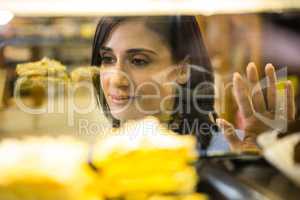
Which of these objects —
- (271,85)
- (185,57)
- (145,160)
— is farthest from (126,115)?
(271,85)

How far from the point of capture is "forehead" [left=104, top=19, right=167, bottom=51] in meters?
1.44

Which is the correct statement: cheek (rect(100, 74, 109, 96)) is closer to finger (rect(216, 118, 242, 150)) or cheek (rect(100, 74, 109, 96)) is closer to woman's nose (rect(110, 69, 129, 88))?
woman's nose (rect(110, 69, 129, 88))

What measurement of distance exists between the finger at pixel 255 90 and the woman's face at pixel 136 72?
0.27 meters

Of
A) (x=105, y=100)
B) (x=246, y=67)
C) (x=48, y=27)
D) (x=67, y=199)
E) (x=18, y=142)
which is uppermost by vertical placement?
(x=48, y=27)

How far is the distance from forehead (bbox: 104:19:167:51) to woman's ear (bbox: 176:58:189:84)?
0.10 m

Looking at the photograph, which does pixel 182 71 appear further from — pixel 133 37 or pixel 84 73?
pixel 84 73

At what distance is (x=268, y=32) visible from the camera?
1.55m

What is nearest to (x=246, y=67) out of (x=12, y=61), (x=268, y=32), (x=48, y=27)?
(x=268, y=32)

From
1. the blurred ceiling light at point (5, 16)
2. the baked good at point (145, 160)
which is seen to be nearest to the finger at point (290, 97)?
the baked good at point (145, 160)

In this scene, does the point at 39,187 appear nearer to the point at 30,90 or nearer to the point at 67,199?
the point at 67,199

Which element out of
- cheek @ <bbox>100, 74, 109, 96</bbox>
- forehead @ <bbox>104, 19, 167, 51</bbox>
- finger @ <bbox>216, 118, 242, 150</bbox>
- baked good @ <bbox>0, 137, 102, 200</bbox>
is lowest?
baked good @ <bbox>0, 137, 102, 200</bbox>

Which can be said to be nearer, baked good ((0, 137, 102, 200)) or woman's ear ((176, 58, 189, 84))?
baked good ((0, 137, 102, 200))

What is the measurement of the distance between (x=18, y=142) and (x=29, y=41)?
0.34m

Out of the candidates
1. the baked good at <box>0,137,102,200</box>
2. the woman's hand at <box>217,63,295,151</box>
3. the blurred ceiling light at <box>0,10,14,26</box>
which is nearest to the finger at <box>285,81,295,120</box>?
the woman's hand at <box>217,63,295,151</box>
